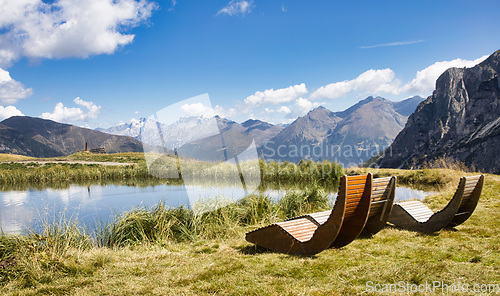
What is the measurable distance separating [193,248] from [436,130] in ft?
451

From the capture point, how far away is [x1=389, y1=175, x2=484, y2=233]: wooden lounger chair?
17.8ft

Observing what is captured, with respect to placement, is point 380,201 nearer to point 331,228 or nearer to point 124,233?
point 331,228

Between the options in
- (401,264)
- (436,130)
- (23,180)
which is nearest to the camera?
(401,264)

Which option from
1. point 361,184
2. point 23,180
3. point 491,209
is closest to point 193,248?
point 361,184

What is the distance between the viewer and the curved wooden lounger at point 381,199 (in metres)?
4.38

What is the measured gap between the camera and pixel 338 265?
159 inches

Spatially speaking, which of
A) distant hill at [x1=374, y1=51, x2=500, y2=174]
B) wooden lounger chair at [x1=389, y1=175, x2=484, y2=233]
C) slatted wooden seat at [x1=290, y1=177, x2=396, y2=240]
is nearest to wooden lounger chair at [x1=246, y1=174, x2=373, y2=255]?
slatted wooden seat at [x1=290, y1=177, x2=396, y2=240]

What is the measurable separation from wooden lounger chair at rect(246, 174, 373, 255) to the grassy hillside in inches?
7.4

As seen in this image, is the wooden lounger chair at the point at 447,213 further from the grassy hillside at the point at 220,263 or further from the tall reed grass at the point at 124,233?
the tall reed grass at the point at 124,233

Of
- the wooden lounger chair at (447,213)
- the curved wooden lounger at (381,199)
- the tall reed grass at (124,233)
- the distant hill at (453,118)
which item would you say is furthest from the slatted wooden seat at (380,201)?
the distant hill at (453,118)

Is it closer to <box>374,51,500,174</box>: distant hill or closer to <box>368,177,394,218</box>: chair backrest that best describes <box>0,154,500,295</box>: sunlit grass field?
<box>368,177,394,218</box>: chair backrest

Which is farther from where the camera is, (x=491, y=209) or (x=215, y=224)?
(x=491, y=209)

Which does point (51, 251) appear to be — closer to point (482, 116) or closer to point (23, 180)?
point (23, 180)

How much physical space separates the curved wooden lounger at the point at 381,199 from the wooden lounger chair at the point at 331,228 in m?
0.39
